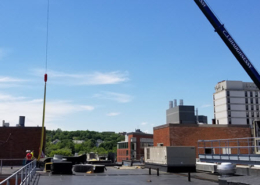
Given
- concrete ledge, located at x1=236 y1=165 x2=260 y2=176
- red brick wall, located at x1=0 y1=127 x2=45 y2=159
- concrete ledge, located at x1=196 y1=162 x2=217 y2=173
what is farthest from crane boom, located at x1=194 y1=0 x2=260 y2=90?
red brick wall, located at x1=0 y1=127 x2=45 y2=159

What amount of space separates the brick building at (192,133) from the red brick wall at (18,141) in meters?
18.8

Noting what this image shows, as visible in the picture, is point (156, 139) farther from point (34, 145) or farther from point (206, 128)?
point (34, 145)

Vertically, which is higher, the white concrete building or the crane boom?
the white concrete building

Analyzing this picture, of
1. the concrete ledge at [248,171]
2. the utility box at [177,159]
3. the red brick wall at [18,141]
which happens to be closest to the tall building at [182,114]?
the red brick wall at [18,141]

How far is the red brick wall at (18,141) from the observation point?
153 ft

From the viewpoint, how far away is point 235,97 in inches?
5256

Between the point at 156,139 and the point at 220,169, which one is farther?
the point at 156,139

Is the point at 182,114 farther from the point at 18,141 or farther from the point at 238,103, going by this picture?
the point at 18,141

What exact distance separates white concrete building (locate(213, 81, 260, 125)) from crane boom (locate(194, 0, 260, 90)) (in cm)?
10714

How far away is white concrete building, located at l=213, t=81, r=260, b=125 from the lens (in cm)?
13288

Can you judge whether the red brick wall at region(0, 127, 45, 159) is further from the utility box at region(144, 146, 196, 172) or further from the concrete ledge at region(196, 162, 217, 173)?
the concrete ledge at region(196, 162, 217, 173)

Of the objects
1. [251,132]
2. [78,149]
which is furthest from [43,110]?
[78,149]

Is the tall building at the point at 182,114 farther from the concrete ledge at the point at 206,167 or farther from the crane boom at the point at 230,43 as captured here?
the concrete ledge at the point at 206,167

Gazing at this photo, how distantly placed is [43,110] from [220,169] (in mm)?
22896
